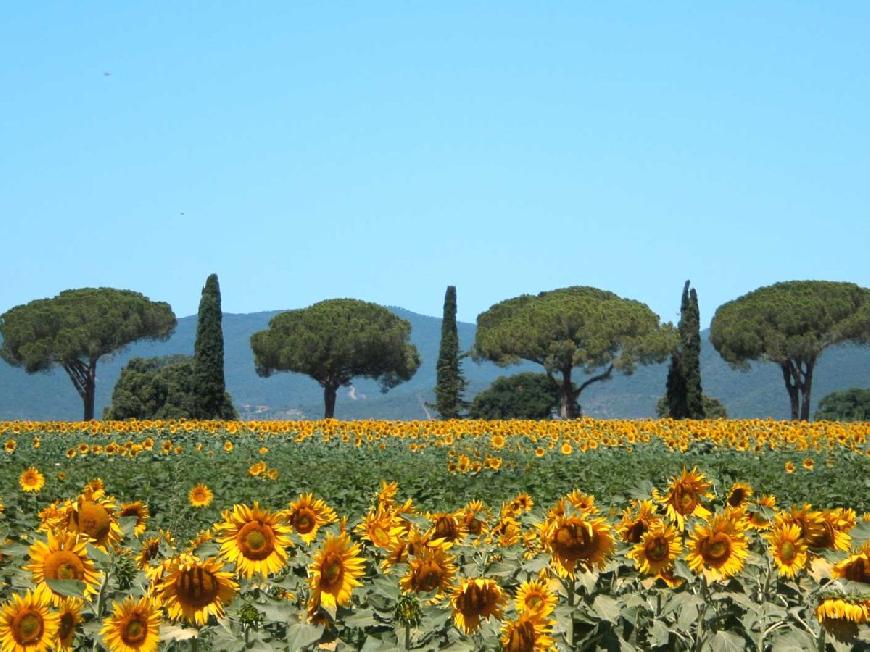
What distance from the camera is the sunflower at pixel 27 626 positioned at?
363 centimetres

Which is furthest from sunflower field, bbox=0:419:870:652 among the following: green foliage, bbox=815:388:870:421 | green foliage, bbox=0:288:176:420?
green foliage, bbox=815:388:870:421

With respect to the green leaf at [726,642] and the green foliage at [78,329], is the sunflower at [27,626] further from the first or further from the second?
the green foliage at [78,329]

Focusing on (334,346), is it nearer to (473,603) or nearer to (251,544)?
(251,544)

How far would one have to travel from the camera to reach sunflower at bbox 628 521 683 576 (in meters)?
4.39

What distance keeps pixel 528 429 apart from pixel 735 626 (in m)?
22.1

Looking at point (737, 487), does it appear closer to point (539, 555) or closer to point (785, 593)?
point (785, 593)

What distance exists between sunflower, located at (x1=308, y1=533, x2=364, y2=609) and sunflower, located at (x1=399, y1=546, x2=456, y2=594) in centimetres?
25

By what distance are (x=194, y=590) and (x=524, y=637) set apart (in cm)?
103

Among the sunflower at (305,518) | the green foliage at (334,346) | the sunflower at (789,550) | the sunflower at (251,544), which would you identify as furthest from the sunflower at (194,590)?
the green foliage at (334,346)

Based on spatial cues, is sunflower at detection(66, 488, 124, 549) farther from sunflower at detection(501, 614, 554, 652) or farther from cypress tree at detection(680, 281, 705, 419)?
cypress tree at detection(680, 281, 705, 419)

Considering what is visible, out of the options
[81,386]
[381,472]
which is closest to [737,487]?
[381,472]

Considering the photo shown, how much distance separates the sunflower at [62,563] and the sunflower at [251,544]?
0.45 m

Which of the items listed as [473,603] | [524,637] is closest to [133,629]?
[473,603]

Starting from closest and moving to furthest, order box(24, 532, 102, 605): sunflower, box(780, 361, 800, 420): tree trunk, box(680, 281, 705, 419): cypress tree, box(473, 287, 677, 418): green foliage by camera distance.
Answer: box(24, 532, 102, 605): sunflower
box(680, 281, 705, 419): cypress tree
box(780, 361, 800, 420): tree trunk
box(473, 287, 677, 418): green foliage
